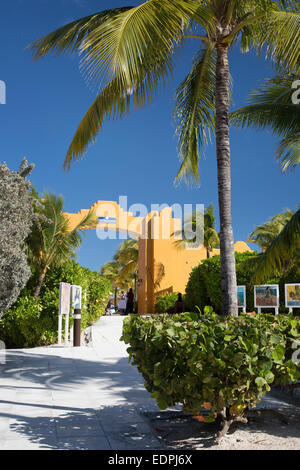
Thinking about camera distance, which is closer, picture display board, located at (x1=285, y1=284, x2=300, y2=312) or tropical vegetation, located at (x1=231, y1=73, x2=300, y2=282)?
tropical vegetation, located at (x1=231, y1=73, x2=300, y2=282)

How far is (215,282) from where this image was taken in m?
19.1

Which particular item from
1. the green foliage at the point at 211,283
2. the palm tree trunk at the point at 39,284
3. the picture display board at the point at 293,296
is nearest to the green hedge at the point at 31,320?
the palm tree trunk at the point at 39,284

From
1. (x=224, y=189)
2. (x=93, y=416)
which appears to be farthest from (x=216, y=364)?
(x=224, y=189)

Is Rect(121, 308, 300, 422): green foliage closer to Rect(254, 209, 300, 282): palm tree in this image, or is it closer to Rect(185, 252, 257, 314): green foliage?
Rect(254, 209, 300, 282): palm tree

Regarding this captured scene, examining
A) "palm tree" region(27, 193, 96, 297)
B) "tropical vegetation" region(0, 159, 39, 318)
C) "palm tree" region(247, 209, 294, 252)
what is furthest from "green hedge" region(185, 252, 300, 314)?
"tropical vegetation" region(0, 159, 39, 318)

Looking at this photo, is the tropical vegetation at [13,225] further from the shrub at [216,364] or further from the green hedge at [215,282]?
the green hedge at [215,282]

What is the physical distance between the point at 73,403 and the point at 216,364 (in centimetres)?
281

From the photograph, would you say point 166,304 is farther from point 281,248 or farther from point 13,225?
point 281,248

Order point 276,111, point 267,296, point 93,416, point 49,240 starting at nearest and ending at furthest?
point 93,416
point 276,111
point 49,240
point 267,296

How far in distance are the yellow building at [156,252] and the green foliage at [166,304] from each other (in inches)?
31.8

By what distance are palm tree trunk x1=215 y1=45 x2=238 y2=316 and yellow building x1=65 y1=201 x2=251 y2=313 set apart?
17.6 m

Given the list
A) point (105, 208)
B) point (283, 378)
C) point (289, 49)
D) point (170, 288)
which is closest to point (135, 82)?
point (289, 49)

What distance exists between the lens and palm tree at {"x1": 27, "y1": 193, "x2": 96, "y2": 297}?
1142 centimetres

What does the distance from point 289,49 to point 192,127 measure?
2.79 metres
